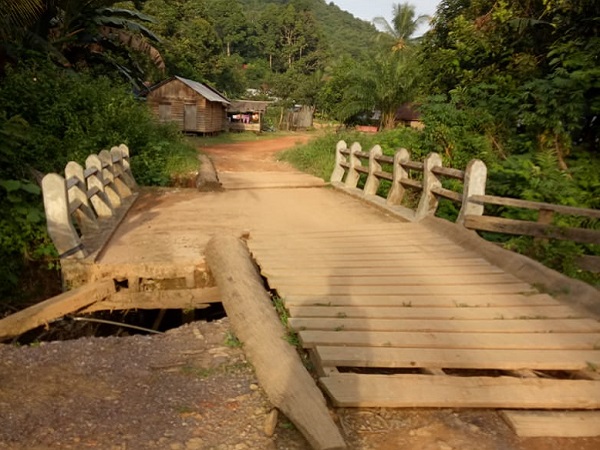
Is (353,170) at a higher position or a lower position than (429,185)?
lower

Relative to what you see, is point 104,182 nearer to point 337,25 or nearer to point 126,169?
point 126,169

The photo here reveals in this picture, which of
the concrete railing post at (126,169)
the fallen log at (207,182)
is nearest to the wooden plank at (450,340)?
the concrete railing post at (126,169)

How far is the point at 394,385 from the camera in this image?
10.1 feet

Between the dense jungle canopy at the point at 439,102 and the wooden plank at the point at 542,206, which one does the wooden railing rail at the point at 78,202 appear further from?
the wooden plank at the point at 542,206

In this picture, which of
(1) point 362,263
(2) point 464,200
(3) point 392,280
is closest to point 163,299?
(1) point 362,263

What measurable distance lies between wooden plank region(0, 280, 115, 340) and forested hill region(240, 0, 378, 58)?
72.1 m

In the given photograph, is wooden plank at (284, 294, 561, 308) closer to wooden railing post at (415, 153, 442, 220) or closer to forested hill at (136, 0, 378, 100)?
wooden railing post at (415, 153, 442, 220)

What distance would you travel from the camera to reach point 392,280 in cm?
494

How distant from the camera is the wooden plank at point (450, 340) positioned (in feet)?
11.6

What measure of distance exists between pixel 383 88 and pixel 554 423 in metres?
24.6

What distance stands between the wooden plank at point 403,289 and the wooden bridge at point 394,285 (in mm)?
19

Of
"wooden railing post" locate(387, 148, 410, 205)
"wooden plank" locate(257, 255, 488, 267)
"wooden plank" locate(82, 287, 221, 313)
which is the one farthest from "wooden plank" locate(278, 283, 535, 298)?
"wooden railing post" locate(387, 148, 410, 205)

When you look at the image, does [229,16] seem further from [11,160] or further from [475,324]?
[475,324]

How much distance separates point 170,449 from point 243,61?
7243 cm
